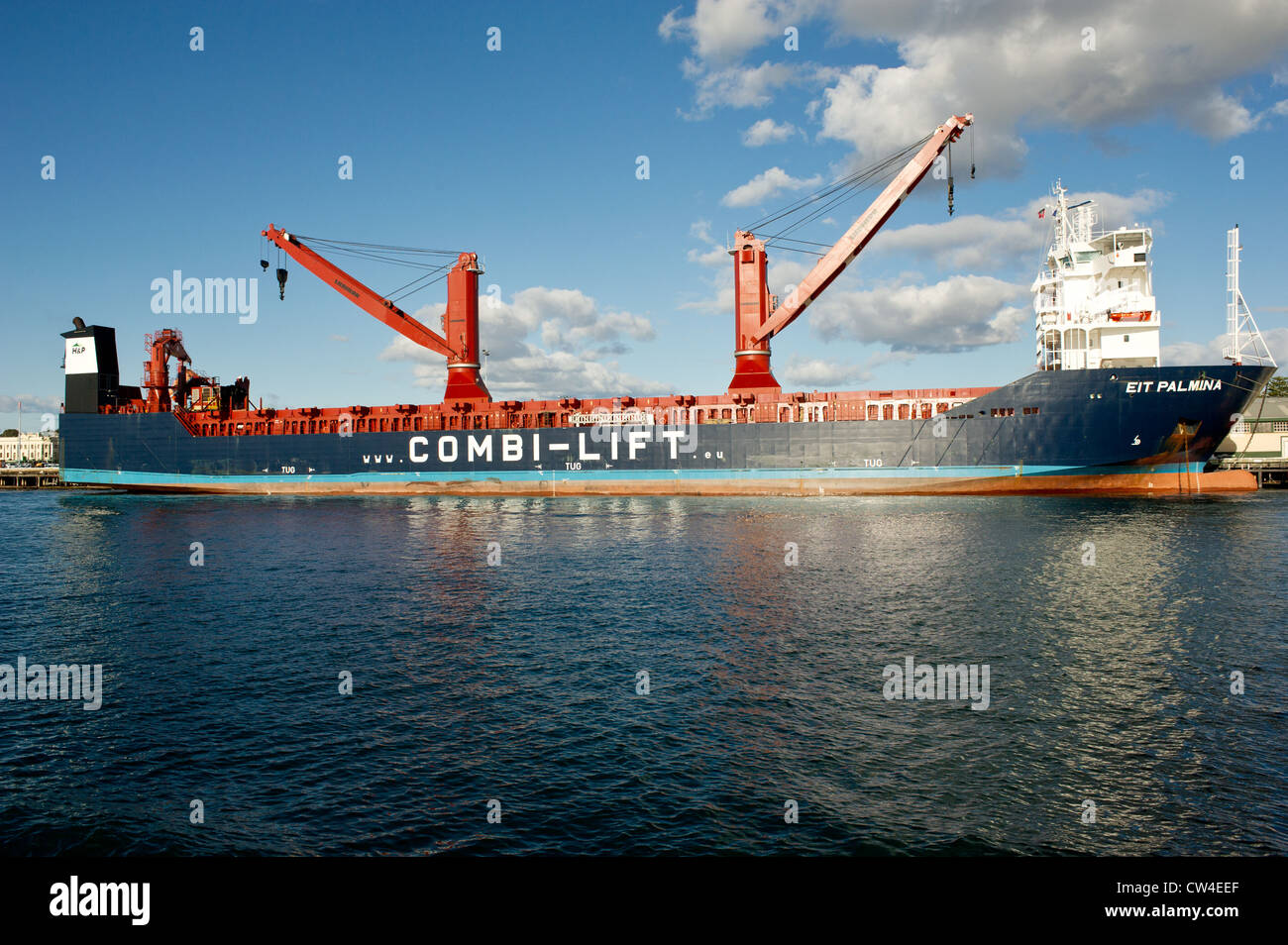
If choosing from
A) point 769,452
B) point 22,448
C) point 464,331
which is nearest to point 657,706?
point 769,452

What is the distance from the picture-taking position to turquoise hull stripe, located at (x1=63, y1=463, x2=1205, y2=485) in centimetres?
4884

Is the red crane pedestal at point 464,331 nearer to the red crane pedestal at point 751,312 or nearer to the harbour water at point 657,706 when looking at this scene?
the red crane pedestal at point 751,312

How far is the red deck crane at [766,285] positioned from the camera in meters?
49.9

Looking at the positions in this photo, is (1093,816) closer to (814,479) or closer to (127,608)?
(127,608)

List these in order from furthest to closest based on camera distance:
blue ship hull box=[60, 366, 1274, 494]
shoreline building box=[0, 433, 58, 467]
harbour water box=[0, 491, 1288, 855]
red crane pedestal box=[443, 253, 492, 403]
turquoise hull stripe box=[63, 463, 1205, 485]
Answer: shoreline building box=[0, 433, 58, 467] < red crane pedestal box=[443, 253, 492, 403] < turquoise hull stripe box=[63, 463, 1205, 485] < blue ship hull box=[60, 366, 1274, 494] < harbour water box=[0, 491, 1288, 855]

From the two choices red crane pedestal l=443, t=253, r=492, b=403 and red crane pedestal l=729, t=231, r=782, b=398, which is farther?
red crane pedestal l=443, t=253, r=492, b=403

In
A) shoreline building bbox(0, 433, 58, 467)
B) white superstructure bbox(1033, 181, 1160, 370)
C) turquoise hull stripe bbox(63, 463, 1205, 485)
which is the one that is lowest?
turquoise hull stripe bbox(63, 463, 1205, 485)

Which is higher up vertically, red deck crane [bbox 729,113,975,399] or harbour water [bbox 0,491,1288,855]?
red deck crane [bbox 729,113,975,399]

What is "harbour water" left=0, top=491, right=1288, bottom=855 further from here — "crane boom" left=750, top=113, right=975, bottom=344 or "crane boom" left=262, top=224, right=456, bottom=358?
"crane boom" left=262, top=224, right=456, bottom=358

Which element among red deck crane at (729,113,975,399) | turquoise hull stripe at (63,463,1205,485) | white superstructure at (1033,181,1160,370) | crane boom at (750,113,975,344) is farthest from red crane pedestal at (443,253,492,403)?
white superstructure at (1033,181,1160,370)

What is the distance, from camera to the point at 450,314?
65.1 m

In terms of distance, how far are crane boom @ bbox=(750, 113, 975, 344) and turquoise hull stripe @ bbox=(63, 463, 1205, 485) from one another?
13.2 metres

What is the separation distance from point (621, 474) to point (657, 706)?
47.1 metres
